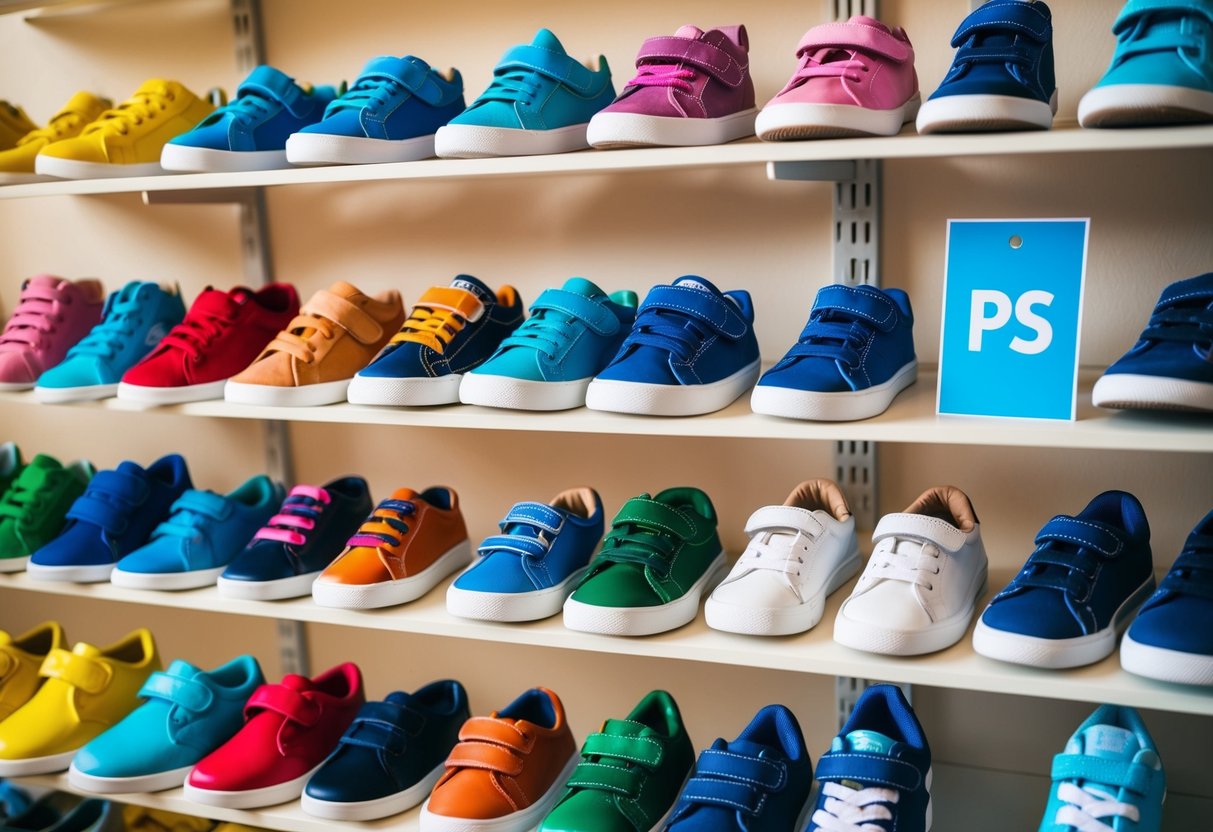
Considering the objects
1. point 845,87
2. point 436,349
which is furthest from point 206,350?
point 845,87

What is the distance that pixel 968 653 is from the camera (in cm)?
147

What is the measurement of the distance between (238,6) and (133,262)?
2.10 ft

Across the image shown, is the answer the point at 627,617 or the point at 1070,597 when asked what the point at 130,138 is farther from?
the point at 1070,597

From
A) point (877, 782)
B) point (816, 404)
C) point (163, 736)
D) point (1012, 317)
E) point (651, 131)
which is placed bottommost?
point (163, 736)

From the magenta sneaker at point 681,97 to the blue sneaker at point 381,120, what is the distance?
352 mm

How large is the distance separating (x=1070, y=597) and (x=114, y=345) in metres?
1.68

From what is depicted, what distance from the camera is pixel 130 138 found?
6.32ft

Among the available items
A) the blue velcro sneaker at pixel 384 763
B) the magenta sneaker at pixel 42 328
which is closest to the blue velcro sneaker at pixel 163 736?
the blue velcro sneaker at pixel 384 763

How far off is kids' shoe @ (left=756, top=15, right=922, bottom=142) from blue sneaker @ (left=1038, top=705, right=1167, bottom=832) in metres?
0.89

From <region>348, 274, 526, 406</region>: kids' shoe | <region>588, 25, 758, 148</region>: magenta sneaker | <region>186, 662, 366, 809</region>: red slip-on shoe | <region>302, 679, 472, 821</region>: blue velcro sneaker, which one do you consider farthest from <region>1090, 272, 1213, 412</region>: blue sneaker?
<region>186, 662, 366, 809</region>: red slip-on shoe

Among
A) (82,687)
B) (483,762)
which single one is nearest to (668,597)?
(483,762)

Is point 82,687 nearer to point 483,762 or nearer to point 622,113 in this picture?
point 483,762

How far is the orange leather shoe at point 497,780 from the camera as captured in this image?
163 cm

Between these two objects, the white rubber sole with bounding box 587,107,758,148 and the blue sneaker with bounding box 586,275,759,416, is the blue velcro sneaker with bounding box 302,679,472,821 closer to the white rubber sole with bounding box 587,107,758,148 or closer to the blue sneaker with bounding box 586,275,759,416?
the blue sneaker with bounding box 586,275,759,416
